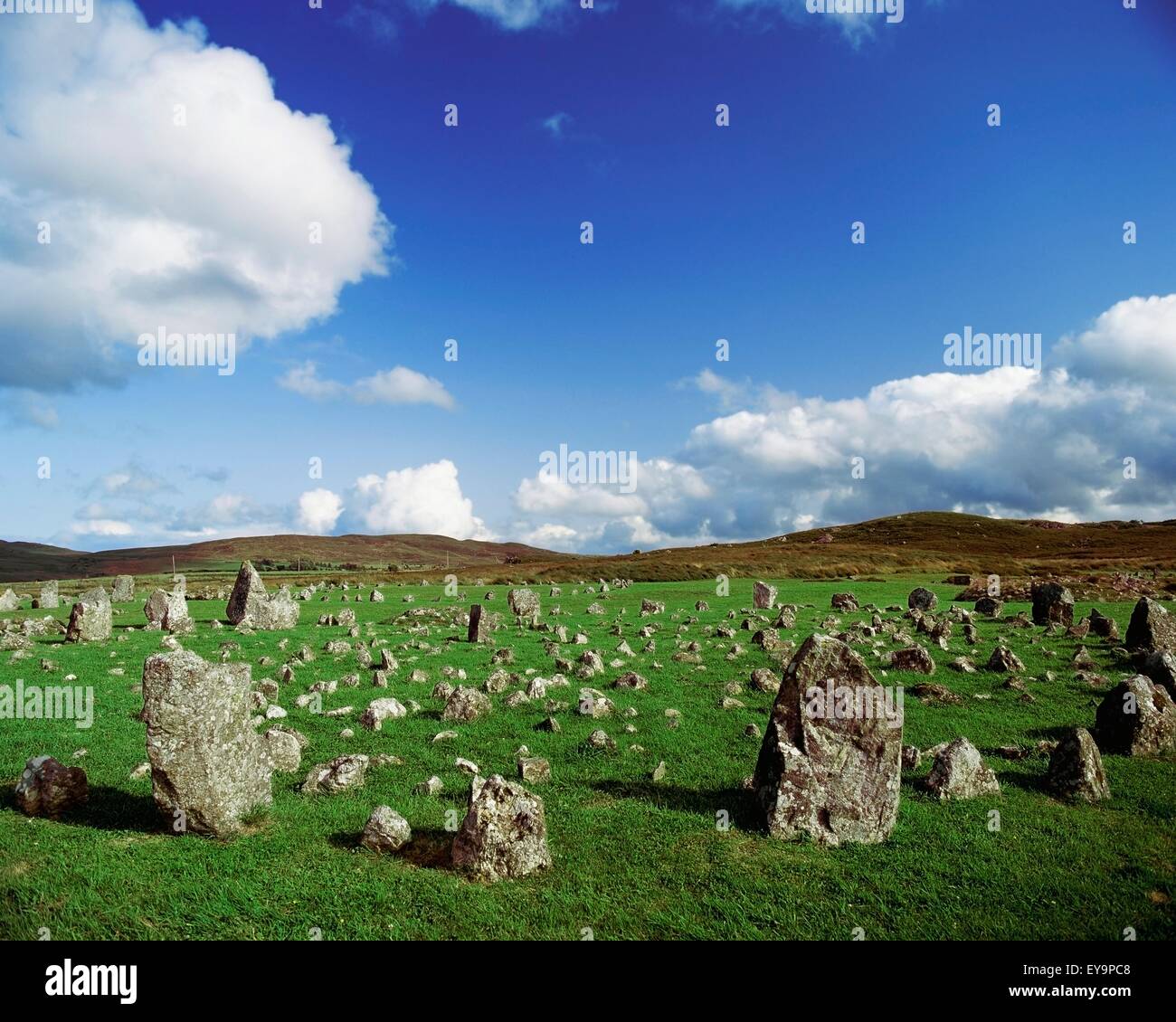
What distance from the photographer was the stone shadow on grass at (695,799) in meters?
9.40

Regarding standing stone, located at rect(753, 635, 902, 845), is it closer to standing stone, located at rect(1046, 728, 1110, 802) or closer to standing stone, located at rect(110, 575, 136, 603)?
standing stone, located at rect(1046, 728, 1110, 802)

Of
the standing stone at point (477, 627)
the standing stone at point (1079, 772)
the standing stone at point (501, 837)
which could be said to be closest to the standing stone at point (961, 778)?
the standing stone at point (1079, 772)

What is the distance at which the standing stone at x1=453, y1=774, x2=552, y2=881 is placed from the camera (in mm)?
7867

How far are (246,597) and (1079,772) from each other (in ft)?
105

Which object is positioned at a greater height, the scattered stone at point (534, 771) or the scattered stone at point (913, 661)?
the scattered stone at point (913, 661)

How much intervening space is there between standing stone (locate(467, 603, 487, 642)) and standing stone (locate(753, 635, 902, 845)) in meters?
18.5

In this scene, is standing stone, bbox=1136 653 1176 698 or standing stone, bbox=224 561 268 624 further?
standing stone, bbox=224 561 268 624

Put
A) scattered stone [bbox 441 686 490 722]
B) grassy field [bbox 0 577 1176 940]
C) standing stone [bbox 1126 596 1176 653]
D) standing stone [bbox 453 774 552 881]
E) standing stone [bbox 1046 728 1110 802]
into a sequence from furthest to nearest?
standing stone [bbox 1126 596 1176 653] < scattered stone [bbox 441 686 490 722] < standing stone [bbox 1046 728 1110 802] < standing stone [bbox 453 774 552 881] < grassy field [bbox 0 577 1176 940]

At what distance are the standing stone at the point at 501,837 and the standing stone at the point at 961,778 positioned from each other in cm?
→ 631

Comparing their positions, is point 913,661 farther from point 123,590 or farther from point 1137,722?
point 123,590

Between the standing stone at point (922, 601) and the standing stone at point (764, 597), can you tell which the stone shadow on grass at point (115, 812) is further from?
the standing stone at point (922, 601)

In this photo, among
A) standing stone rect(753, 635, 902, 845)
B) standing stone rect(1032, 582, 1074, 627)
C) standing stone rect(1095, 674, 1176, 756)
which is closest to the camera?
standing stone rect(753, 635, 902, 845)

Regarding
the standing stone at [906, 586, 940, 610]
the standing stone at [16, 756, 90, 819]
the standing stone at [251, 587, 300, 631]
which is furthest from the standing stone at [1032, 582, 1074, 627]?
the standing stone at [251, 587, 300, 631]

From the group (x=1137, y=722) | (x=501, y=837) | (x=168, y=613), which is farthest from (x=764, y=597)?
(x=501, y=837)
